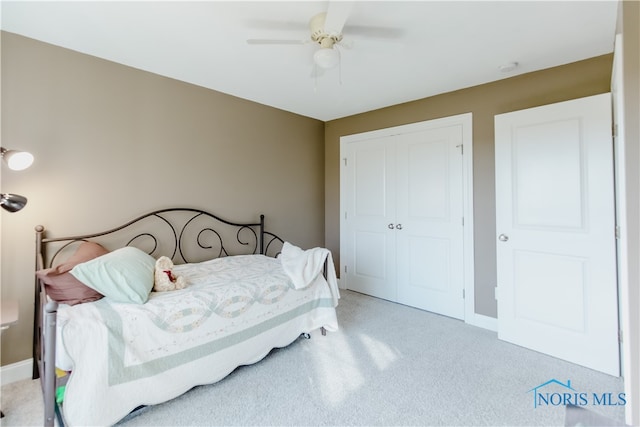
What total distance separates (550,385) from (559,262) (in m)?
0.91

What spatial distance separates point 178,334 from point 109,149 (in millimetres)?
1644

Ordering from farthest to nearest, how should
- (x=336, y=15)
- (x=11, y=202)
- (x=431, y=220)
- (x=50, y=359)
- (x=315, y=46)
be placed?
(x=431, y=220) → (x=315, y=46) → (x=11, y=202) → (x=336, y=15) → (x=50, y=359)

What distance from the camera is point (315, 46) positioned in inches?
89.4

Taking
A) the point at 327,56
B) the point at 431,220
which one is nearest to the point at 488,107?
the point at 431,220

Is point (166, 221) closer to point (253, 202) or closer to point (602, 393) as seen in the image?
point (253, 202)

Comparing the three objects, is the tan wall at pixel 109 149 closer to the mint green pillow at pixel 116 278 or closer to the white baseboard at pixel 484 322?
the mint green pillow at pixel 116 278

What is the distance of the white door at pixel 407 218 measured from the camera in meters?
3.21

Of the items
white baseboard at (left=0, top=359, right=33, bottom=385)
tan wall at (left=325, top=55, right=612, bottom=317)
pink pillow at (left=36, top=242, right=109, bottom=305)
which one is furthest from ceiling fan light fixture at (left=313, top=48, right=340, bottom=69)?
white baseboard at (left=0, top=359, right=33, bottom=385)

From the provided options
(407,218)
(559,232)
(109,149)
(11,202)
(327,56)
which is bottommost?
(559,232)

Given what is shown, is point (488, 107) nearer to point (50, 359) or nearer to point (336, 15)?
point (336, 15)

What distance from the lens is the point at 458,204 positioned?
316 centimetres

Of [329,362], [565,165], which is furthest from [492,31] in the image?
[329,362]

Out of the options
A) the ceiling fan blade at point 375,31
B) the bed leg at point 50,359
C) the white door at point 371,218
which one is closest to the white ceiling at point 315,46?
the ceiling fan blade at point 375,31

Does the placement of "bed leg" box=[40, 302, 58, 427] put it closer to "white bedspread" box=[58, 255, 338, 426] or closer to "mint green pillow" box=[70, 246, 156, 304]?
"white bedspread" box=[58, 255, 338, 426]
